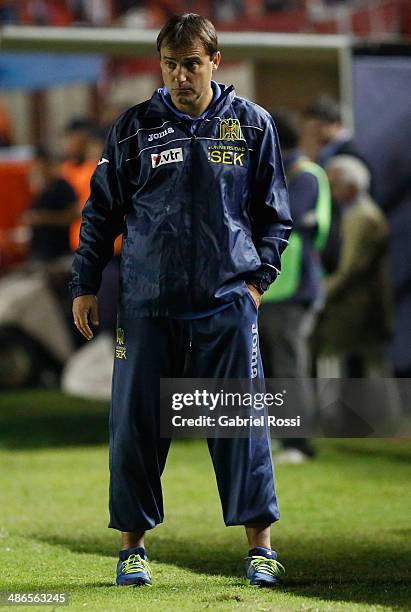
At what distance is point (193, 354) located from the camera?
530 centimetres

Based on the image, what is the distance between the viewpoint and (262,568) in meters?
5.32

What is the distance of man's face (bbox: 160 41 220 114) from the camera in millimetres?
5172

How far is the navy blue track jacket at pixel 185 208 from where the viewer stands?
5195 mm

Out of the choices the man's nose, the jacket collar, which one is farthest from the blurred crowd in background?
the man's nose

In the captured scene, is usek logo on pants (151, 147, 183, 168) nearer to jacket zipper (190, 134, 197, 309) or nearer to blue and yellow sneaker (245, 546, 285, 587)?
jacket zipper (190, 134, 197, 309)

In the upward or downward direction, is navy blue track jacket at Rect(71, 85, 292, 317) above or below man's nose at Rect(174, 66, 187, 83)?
below

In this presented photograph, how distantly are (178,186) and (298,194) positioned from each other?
4.86 meters

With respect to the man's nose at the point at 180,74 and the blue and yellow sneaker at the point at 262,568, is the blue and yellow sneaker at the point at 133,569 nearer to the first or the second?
the blue and yellow sneaker at the point at 262,568

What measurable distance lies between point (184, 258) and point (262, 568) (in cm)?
116

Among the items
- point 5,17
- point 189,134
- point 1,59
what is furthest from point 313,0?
point 189,134

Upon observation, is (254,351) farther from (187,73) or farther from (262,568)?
(187,73)

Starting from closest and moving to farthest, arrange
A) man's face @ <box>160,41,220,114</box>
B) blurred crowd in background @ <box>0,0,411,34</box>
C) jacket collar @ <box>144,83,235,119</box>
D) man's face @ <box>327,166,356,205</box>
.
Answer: man's face @ <box>160,41,220,114</box> → jacket collar @ <box>144,83,235,119</box> → man's face @ <box>327,166,356,205</box> → blurred crowd in background @ <box>0,0,411,34</box>

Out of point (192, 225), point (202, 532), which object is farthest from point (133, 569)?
point (202, 532)

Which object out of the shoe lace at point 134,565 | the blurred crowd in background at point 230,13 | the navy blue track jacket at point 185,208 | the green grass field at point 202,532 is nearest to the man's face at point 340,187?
the green grass field at point 202,532
